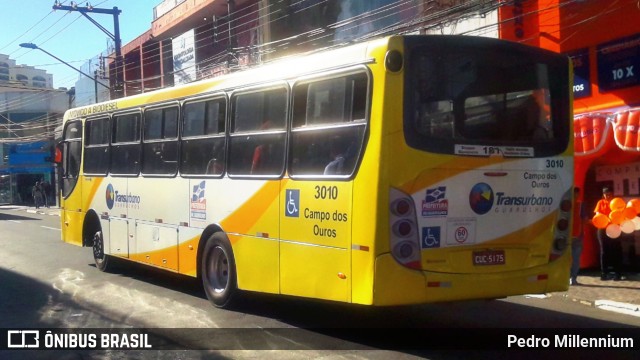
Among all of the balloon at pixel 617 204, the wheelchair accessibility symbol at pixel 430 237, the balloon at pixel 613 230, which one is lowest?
the balloon at pixel 613 230

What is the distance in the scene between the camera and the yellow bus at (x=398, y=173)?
21.0 feet

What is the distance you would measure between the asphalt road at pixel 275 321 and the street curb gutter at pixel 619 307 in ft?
0.78

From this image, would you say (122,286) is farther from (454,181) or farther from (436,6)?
(436,6)

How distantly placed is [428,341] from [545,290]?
137 centimetres

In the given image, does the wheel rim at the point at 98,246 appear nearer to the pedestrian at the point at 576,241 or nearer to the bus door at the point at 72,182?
the bus door at the point at 72,182

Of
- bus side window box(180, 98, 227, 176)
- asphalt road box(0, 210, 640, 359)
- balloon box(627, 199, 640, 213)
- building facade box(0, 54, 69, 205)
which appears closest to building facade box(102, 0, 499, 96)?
balloon box(627, 199, 640, 213)

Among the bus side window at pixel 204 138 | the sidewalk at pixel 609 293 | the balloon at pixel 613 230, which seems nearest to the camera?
the bus side window at pixel 204 138

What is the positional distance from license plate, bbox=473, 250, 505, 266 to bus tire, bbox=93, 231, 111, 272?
8.32 m

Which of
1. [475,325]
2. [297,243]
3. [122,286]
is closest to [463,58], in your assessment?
[297,243]

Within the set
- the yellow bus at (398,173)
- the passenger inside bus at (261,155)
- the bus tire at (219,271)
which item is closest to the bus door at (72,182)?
the bus tire at (219,271)

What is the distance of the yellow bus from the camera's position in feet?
21.0

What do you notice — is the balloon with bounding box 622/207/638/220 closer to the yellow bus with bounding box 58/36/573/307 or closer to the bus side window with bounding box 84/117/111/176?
the yellow bus with bounding box 58/36/573/307

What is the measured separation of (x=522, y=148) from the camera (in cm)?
704

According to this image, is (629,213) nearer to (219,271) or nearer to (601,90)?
(601,90)
